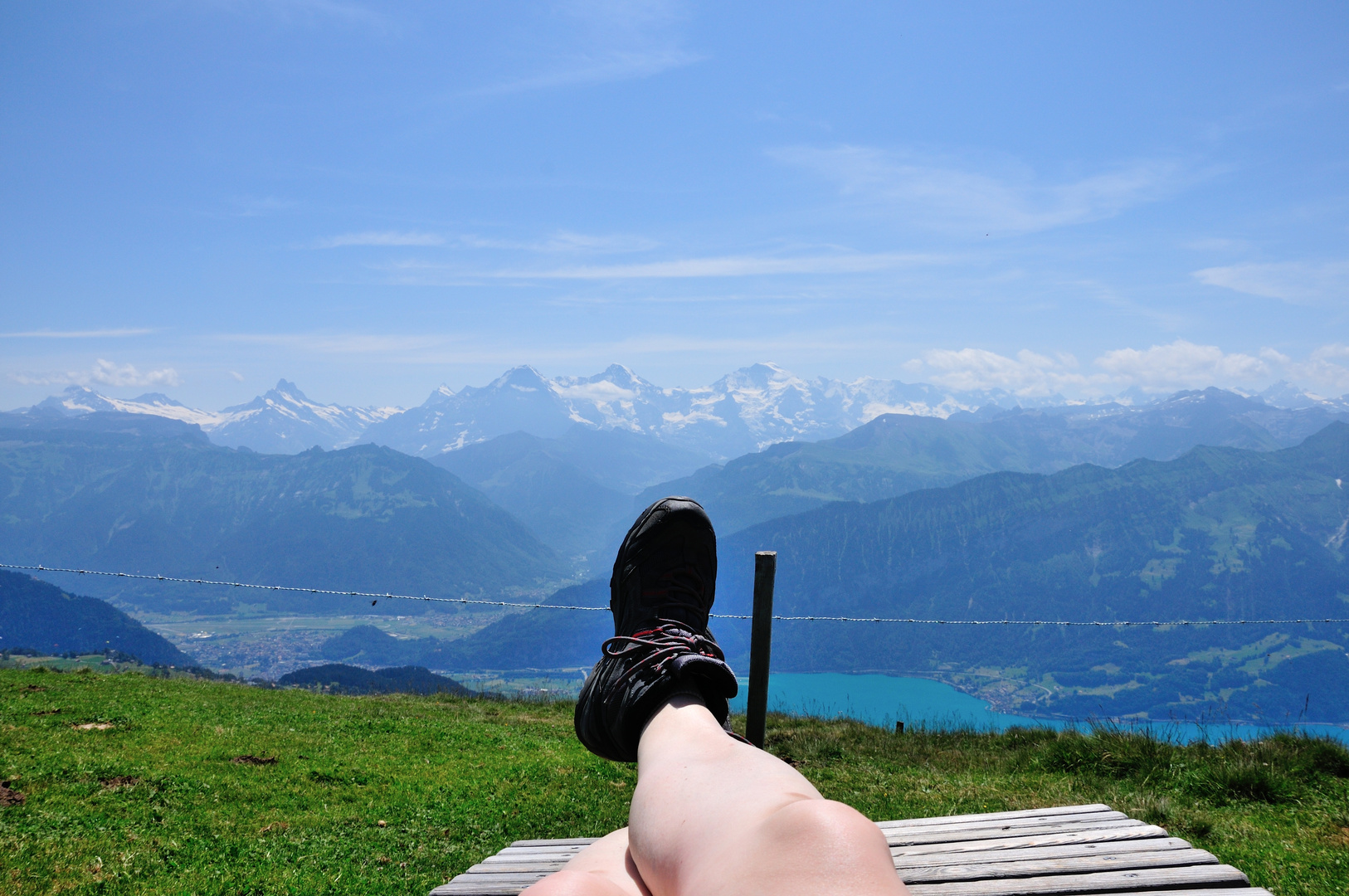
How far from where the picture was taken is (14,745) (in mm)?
5520

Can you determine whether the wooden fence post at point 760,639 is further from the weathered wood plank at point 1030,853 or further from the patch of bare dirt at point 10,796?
the patch of bare dirt at point 10,796

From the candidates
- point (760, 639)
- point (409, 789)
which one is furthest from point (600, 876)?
point (409, 789)

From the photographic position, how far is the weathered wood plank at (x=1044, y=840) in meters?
2.35

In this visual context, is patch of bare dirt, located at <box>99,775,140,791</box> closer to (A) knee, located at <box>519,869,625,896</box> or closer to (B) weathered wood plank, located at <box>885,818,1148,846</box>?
(A) knee, located at <box>519,869,625,896</box>

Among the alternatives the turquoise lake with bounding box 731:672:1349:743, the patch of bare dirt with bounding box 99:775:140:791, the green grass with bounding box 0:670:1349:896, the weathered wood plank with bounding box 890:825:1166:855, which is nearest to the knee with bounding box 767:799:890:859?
the weathered wood plank with bounding box 890:825:1166:855

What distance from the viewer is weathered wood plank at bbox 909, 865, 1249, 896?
1.96m

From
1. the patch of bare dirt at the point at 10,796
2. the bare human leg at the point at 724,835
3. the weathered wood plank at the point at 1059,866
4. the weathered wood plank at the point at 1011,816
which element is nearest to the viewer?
the bare human leg at the point at 724,835

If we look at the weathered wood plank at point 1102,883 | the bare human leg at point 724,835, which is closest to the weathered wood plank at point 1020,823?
the weathered wood plank at point 1102,883

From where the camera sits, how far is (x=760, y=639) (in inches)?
214

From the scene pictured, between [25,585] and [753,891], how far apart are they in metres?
219

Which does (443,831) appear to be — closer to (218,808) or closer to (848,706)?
(218,808)

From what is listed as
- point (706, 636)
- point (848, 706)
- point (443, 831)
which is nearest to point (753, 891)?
point (706, 636)

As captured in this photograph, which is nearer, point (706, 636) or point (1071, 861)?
point (1071, 861)

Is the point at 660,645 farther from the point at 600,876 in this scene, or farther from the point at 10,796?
the point at 10,796
